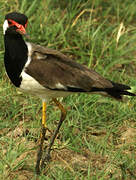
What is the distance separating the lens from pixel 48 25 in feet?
19.0

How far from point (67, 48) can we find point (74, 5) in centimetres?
84

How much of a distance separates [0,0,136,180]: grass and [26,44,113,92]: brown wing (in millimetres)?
656

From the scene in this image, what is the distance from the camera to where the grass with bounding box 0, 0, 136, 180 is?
13.4ft

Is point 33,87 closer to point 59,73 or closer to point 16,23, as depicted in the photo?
point 59,73

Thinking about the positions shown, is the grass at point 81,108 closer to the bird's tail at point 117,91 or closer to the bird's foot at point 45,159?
the bird's foot at point 45,159

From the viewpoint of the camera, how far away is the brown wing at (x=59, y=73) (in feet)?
12.5

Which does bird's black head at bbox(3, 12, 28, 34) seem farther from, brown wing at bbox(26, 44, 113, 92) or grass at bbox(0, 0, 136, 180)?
grass at bbox(0, 0, 136, 180)

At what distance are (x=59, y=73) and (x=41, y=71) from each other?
0.17 meters

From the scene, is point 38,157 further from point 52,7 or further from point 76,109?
point 52,7

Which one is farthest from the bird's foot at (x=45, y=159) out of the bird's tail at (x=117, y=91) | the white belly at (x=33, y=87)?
the bird's tail at (x=117, y=91)

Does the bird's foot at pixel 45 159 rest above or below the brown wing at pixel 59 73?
below

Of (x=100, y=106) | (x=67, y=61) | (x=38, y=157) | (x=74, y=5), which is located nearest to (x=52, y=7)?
(x=74, y=5)

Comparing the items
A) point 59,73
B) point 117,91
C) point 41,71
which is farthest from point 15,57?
point 117,91

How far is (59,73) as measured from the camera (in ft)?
12.8
